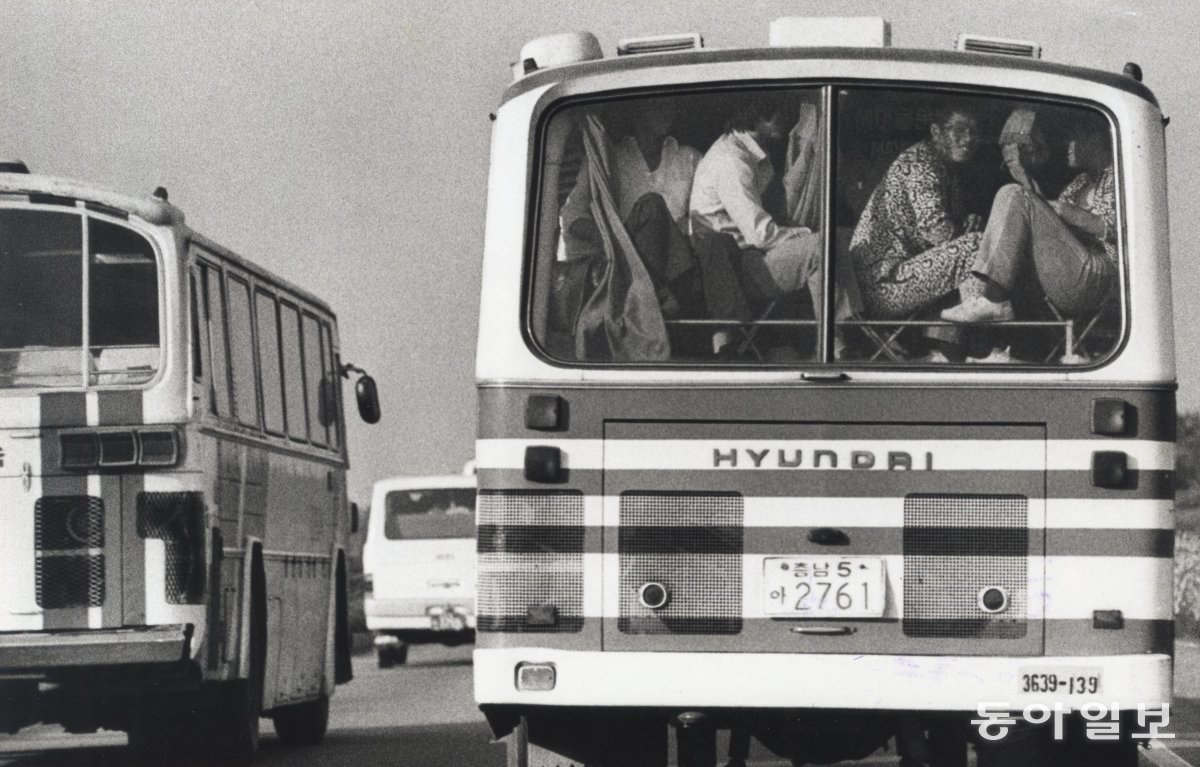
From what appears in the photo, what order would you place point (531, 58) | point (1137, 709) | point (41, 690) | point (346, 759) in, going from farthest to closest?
1. point (346, 759)
2. point (41, 690)
3. point (531, 58)
4. point (1137, 709)

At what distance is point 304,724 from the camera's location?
17.4 m

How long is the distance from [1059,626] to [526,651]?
190 centimetres

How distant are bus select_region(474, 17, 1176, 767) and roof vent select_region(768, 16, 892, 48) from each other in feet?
0.98

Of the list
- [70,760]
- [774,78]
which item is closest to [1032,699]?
[774,78]

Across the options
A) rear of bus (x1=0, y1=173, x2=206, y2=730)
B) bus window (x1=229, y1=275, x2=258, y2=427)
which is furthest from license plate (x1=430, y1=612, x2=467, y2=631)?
rear of bus (x1=0, y1=173, x2=206, y2=730)

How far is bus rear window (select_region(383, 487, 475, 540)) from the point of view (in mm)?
32531

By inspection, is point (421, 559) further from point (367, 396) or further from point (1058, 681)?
point (1058, 681)

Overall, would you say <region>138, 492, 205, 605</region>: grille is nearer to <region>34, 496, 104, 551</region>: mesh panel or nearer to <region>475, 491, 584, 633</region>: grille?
<region>34, 496, 104, 551</region>: mesh panel

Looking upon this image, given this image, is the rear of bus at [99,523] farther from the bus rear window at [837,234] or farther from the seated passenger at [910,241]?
the seated passenger at [910,241]

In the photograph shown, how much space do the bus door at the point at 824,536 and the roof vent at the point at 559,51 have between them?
150 cm

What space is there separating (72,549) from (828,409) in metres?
5.41

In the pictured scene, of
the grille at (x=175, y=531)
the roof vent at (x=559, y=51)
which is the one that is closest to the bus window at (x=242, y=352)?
the grille at (x=175, y=531)

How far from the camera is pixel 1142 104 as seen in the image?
895 centimetres

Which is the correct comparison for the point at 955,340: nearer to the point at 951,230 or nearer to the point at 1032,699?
the point at 951,230
